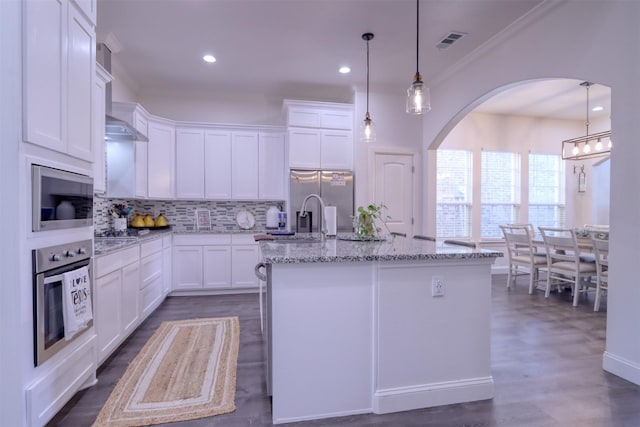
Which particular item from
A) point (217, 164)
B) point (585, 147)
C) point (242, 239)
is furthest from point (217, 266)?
point (585, 147)

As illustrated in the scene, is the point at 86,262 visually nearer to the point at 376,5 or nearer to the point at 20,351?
the point at 20,351

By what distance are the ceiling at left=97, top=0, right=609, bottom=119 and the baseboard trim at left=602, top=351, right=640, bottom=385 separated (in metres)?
2.97

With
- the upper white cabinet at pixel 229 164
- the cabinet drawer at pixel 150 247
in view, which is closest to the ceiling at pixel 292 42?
the upper white cabinet at pixel 229 164

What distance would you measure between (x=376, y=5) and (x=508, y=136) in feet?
14.5

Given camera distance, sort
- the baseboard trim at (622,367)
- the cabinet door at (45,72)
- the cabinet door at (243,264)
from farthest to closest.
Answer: the cabinet door at (243,264), the baseboard trim at (622,367), the cabinet door at (45,72)

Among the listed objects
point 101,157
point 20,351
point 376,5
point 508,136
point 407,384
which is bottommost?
point 407,384

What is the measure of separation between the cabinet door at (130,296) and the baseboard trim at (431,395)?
86.4 inches

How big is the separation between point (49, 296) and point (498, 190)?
6.55 m

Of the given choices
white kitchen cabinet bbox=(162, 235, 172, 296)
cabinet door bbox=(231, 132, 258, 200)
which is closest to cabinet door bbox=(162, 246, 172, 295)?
white kitchen cabinet bbox=(162, 235, 172, 296)

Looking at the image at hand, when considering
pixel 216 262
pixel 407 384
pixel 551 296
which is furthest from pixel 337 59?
pixel 551 296

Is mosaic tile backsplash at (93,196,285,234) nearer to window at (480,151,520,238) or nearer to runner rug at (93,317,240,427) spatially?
runner rug at (93,317,240,427)

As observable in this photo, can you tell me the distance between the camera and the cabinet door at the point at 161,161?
14.1 feet

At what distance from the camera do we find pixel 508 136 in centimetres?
607

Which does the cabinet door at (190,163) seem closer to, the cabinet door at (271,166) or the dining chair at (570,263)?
the cabinet door at (271,166)
